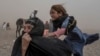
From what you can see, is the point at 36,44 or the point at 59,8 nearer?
the point at 36,44

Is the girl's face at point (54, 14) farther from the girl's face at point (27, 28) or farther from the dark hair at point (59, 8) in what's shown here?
the girl's face at point (27, 28)

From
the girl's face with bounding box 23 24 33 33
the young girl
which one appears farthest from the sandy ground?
the girl's face with bounding box 23 24 33 33

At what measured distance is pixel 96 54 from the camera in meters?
9.81

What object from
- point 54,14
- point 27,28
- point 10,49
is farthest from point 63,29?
point 10,49

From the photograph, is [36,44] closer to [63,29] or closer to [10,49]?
[63,29]

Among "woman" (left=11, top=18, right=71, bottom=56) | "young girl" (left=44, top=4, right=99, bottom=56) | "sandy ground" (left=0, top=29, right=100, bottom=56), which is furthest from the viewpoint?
"sandy ground" (left=0, top=29, right=100, bottom=56)

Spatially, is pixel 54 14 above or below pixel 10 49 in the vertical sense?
above

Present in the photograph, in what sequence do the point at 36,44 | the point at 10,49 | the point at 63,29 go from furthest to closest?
the point at 10,49, the point at 63,29, the point at 36,44

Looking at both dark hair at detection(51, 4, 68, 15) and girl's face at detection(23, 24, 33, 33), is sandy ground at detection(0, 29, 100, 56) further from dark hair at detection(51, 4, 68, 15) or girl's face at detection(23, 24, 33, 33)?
girl's face at detection(23, 24, 33, 33)

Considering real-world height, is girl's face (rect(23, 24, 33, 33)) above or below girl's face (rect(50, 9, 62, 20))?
below

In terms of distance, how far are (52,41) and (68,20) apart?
37 centimetres

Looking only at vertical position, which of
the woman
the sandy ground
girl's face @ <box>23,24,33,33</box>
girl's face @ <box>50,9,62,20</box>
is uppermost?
girl's face @ <box>50,9,62,20</box>

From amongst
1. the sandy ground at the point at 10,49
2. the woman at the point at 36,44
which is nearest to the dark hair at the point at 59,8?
the woman at the point at 36,44

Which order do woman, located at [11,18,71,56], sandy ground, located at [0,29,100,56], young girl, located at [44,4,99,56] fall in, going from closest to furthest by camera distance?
woman, located at [11,18,71,56]
young girl, located at [44,4,99,56]
sandy ground, located at [0,29,100,56]
